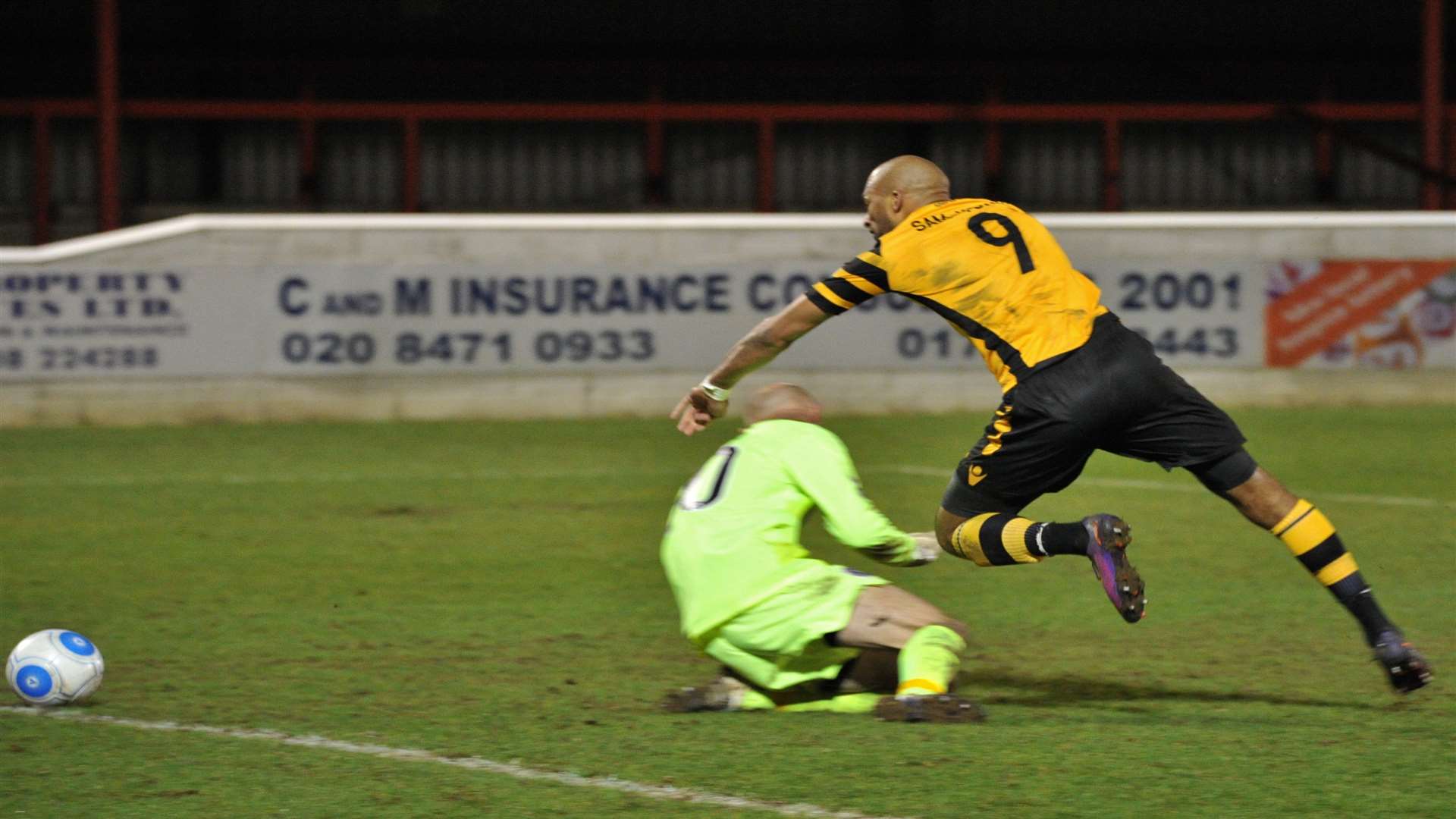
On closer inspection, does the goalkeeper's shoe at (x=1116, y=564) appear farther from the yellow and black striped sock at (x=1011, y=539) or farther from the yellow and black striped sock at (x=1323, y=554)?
the yellow and black striped sock at (x=1323, y=554)

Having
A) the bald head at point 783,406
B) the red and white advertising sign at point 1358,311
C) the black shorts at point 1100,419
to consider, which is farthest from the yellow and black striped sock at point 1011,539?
the red and white advertising sign at point 1358,311

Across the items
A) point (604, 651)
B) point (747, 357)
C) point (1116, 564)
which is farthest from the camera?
point (604, 651)

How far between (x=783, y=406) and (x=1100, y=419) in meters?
0.96

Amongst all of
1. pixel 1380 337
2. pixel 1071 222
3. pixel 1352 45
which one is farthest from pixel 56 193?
pixel 1352 45

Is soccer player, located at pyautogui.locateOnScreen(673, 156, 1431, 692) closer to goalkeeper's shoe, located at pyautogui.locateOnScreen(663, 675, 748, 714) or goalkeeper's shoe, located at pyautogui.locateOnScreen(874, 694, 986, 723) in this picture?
goalkeeper's shoe, located at pyautogui.locateOnScreen(874, 694, 986, 723)

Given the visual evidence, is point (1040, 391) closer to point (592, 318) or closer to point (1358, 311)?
point (592, 318)

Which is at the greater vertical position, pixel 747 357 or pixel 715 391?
pixel 747 357

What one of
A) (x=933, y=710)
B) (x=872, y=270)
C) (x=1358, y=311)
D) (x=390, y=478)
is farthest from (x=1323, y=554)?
(x=1358, y=311)

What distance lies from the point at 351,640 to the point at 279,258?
9.06 meters

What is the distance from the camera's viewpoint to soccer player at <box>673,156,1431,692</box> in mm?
5793

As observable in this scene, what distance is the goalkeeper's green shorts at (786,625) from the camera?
226 inches

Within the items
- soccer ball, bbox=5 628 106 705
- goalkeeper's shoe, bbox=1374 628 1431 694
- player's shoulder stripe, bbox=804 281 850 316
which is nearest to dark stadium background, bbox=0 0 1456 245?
player's shoulder stripe, bbox=804 281 850 316

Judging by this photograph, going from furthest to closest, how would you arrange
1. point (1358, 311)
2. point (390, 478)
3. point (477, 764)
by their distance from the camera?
point (1358, 311) < point (390, 478) < point (477, 764)

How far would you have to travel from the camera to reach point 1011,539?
19.2 feet
